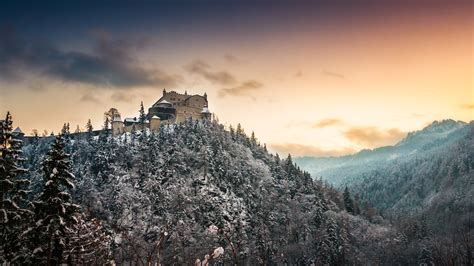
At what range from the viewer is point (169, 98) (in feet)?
621

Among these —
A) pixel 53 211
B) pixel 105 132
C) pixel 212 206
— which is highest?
pixel 105 132

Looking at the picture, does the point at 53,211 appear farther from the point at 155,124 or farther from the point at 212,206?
the point at 155,124

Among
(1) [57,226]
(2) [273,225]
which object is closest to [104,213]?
(2) [273,225]

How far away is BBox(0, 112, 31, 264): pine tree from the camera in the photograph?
32594 mm

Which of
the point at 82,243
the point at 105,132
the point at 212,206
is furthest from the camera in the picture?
the point at 105,132

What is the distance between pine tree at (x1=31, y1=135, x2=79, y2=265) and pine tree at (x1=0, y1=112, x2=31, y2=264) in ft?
3.33

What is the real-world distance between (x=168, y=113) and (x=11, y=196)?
148 m

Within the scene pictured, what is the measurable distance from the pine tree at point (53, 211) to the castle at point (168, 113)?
137m

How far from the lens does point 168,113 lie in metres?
182

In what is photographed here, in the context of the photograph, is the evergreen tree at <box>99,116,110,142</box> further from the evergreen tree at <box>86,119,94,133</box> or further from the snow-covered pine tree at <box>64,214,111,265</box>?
the snow-covered pine tree at <box>64,214,111,265</box>

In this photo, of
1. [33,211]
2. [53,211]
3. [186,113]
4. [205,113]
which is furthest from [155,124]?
[53,211]

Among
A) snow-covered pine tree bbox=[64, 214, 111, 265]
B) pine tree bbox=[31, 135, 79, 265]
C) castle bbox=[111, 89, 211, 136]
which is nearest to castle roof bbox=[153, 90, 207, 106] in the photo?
castle bbox=[111, 89, 211, 136]

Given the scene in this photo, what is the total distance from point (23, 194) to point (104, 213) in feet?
356

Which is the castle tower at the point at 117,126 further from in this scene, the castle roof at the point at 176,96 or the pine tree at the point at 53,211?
the pine tree at the point at 53,211
